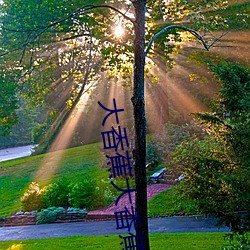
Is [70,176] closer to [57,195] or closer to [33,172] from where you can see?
[33,172]

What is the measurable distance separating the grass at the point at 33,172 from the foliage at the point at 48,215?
6.32 ft

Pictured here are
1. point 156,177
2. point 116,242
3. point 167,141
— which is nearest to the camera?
point 116,242

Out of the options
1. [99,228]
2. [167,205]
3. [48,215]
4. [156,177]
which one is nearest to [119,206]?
[167,205]

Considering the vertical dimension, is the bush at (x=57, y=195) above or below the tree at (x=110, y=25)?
below

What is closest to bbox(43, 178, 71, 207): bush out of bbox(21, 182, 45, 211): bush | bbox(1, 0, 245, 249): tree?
bbox(21, 182, 45, 211): bush

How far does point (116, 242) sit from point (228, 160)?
3.88m

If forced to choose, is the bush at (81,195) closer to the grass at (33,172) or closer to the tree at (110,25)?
the grass at (33,172)

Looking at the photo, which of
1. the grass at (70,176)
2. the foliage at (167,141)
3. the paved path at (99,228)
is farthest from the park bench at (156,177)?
the paved path at (99,228)

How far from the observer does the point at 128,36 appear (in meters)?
11.3

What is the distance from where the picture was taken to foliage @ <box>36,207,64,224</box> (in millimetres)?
10047

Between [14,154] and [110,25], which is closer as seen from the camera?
[110,25]

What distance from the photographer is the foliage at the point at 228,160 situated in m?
3.71

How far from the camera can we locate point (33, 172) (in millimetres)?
19281

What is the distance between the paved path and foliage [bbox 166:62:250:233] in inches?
151
